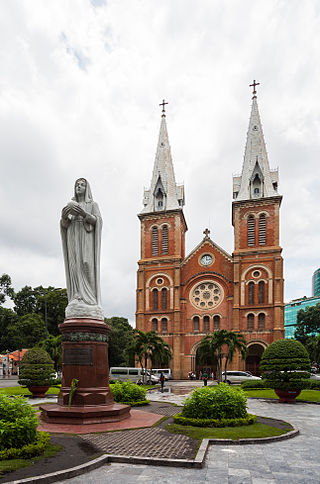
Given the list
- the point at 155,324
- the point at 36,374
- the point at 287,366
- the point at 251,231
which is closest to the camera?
the point at 287,366

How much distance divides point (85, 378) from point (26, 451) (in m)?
3.50

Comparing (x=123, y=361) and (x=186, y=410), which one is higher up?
(x=186, y=410)

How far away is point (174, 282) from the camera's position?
1864 inches

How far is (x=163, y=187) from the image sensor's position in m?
51.8

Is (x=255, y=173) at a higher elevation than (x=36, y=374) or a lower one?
higher

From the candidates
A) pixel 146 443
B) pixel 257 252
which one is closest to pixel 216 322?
pixel 257 252

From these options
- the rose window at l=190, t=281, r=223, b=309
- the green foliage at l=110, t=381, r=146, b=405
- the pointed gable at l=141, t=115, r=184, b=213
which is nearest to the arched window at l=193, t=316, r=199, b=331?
the rose window at l=190, t=281, r=223, b=309

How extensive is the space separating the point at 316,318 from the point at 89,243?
53.2 metres

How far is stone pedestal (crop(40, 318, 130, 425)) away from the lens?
382 inches

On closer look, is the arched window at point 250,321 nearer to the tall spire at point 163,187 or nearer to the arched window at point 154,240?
the arched window at point 154,240

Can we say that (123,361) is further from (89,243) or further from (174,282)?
(89,243)

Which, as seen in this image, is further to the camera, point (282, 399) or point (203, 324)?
point (203, 324)

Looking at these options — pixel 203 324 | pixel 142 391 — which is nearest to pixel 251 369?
pixel 203 324

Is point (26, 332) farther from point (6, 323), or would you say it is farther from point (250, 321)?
point (250, 321)
